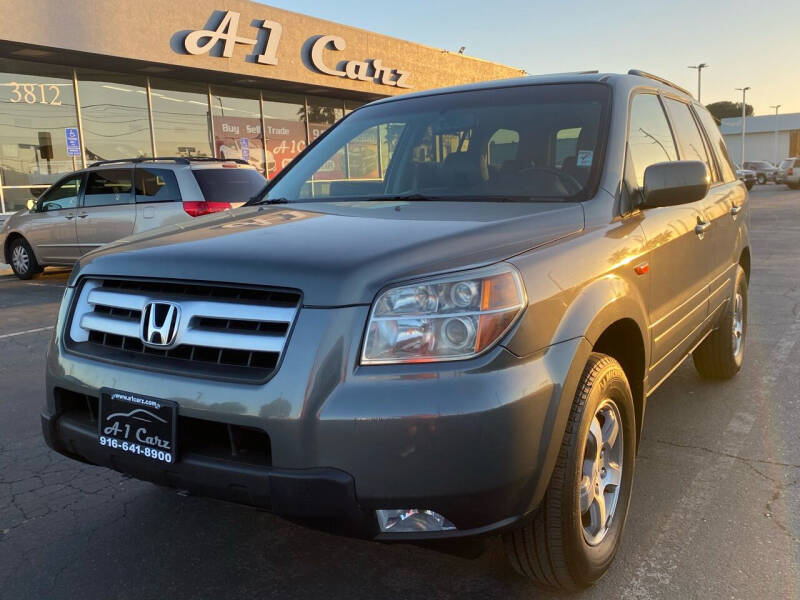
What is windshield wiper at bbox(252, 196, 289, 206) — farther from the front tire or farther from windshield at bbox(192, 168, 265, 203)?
windshield at bbox(192, 168, 265, 203)

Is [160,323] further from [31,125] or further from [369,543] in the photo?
[31,125]

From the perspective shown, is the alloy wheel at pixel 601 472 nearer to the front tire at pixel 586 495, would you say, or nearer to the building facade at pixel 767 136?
the front tire at pixel 586 495

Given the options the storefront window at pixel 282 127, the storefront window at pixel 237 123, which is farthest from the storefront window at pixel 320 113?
the storefront window at pixel 237 123

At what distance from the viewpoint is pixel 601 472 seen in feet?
8.39

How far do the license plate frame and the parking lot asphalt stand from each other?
2.04 ft

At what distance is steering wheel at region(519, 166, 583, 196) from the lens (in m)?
2.85

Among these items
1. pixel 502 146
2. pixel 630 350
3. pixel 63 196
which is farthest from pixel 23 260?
pixel 630 350

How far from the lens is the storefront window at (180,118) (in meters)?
17.1

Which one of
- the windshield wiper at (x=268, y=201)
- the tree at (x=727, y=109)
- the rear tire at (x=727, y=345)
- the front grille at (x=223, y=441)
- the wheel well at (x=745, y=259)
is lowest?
the rear tire at (x=727, y=345)

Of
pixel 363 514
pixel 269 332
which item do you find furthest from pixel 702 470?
pixel 269 332

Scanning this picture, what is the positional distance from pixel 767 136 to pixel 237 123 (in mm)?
72651

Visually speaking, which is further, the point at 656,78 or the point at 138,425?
the point at 656,78

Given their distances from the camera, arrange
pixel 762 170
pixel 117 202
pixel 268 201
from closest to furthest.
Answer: pixel 268 201 → pixel 117 202 → pixel 762 170

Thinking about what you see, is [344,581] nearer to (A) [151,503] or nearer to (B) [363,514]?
(B) [363,514]
